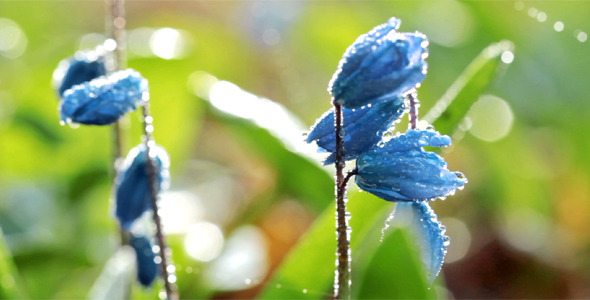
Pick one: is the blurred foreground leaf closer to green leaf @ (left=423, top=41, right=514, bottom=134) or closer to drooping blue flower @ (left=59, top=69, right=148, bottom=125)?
drooping blue flower @ (left=59, top=69, right=148, bottom=125)

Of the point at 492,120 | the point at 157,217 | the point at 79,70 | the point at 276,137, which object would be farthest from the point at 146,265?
the point at 492,120

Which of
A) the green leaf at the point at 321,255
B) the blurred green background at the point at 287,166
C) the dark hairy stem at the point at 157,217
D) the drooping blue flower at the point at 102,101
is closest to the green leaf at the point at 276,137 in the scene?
the blurred green background at the point at 287,166

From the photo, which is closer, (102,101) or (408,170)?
(408,170)

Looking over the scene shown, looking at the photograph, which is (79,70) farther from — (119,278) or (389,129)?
(389,129)

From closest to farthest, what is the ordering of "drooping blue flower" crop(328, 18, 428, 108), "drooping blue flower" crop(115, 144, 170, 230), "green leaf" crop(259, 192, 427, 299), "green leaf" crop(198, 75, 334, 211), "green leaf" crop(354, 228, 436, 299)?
"drooping blue flower" crop(328, 18, 428, 108), "green leaf" crop(354, 228, 436, 299), "drooping blue flower" crop(115, 144, 170, 230), "green leaf" crop(259, 192, 427, 299), "green leaf" crop(198, 75, 334, 211)

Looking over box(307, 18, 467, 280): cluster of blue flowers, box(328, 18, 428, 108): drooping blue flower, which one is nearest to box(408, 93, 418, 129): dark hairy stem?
box(307, 18, 467, 280): cluster of blue flowers

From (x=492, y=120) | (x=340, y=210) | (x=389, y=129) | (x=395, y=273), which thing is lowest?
(x=395, y=273)

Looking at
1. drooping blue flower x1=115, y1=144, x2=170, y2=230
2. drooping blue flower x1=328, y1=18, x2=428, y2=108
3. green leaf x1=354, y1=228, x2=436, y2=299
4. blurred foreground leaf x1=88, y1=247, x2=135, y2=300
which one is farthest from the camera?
blurred foreground leaf x1=88, y1=247, x2=135, y2=300

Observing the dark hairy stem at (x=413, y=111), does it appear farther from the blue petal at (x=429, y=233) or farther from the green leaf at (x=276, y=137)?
the green leaf at (x=276, y=137)
